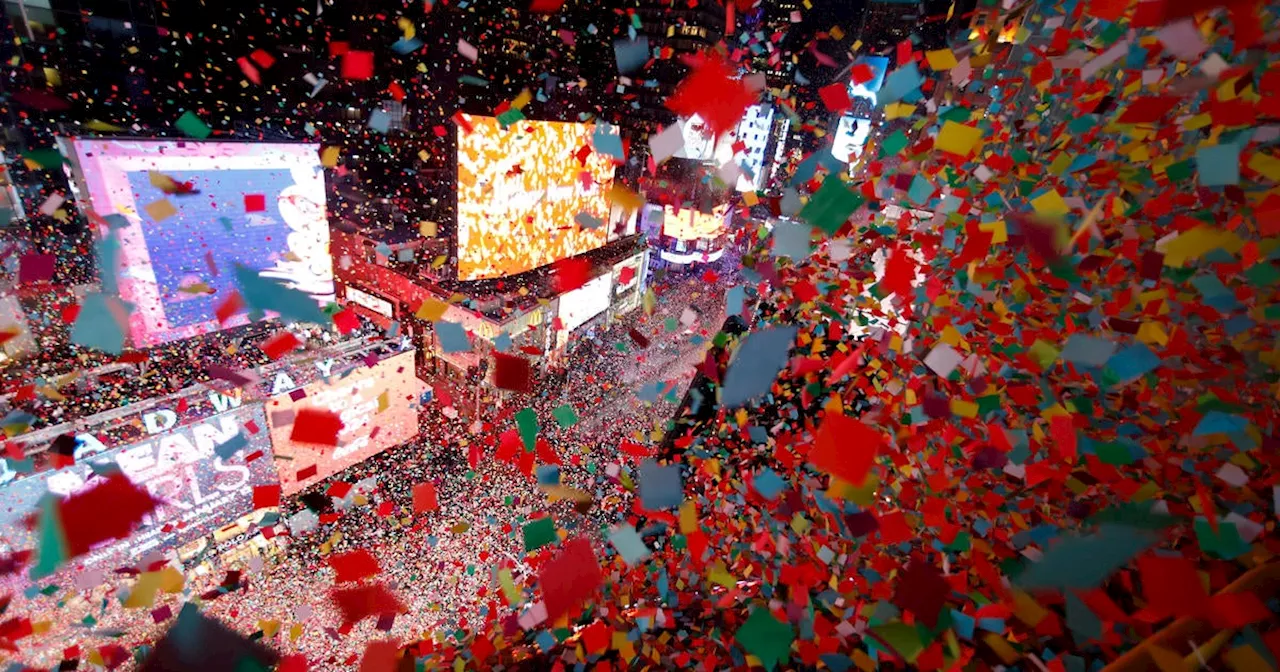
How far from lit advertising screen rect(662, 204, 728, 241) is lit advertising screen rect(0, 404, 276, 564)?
7.45m

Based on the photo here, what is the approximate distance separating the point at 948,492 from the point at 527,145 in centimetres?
412

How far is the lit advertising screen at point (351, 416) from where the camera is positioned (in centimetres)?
413

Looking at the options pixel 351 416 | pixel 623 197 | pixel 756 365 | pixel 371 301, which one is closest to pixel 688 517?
pixel 756 365

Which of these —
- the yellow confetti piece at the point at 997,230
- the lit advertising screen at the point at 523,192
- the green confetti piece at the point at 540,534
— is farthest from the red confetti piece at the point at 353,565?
the yellow confetti piece at the point at 997,230

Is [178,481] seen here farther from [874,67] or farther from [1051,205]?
[874,67]

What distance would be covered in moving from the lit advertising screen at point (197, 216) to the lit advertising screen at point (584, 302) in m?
2.82

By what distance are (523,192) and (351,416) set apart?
2.65 m

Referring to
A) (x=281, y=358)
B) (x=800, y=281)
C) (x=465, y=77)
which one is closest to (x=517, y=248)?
(x=465, y=77)

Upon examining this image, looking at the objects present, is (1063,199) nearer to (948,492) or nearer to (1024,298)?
(1024,298)

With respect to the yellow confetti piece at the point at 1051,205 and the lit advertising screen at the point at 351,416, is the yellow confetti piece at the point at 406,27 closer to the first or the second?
the lit advertising screen at the point at 351,416

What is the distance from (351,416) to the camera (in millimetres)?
4527

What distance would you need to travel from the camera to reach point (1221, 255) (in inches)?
55.7

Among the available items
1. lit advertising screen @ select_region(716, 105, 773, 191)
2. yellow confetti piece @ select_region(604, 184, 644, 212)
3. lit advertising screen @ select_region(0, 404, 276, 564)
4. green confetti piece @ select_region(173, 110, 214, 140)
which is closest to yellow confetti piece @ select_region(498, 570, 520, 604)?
lit advertising screen @ select_region(0, 404, 276, 564)

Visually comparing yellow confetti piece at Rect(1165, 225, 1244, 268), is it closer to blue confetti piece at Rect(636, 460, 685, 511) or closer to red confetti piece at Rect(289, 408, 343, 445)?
blue confetti piece at Rect(636, 460, 685, 511)
